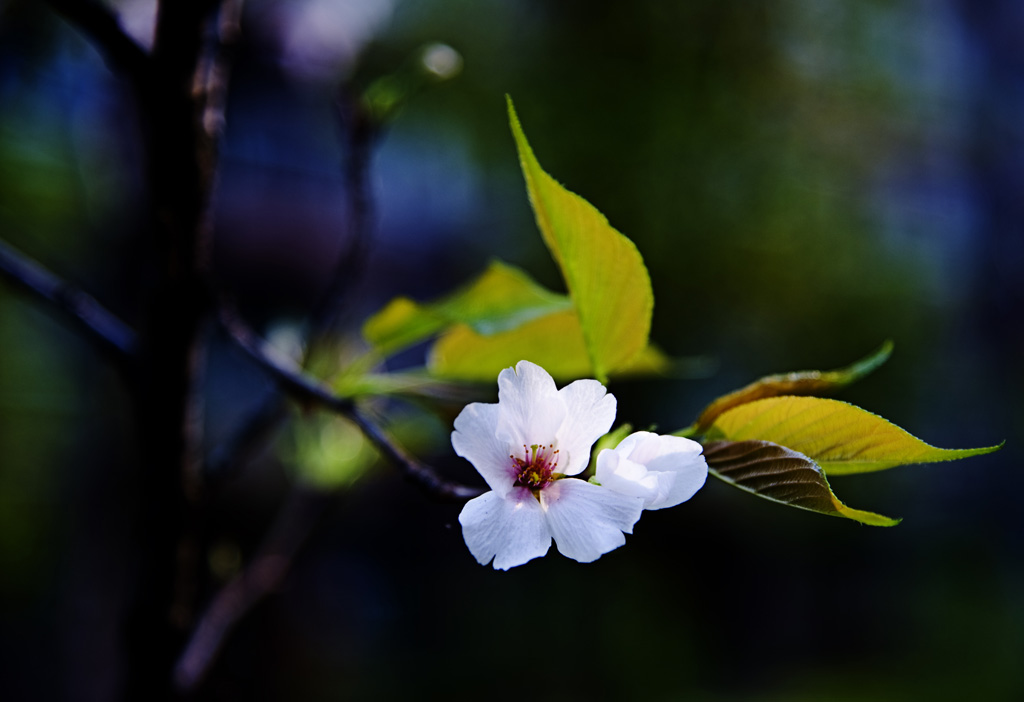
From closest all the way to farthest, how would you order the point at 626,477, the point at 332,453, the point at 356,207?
the point at 626,477, the point at 356,207, the point at 332,453

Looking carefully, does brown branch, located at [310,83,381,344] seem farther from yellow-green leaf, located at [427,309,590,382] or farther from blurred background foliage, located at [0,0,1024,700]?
blurred background foliage, located at [0,0,1024,700]

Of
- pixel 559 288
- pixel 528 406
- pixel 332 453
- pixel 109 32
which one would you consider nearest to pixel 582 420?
pixel 528 406

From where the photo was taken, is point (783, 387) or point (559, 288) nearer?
point (783, 387)

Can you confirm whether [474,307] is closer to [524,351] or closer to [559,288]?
[524,351]

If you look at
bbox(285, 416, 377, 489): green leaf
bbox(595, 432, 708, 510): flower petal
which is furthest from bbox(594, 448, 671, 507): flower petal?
bbox(285, 416, 377, 489): green leaf

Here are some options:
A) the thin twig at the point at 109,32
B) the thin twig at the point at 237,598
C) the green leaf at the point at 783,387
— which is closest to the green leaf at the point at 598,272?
the green leaf at the point at 783,387
